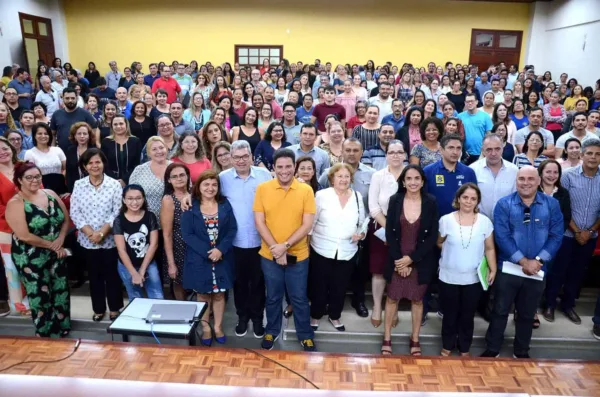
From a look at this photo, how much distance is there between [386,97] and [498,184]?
3061 mm

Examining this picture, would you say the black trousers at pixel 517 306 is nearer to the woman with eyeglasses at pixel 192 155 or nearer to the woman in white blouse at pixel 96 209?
the woman with eyeglasses at pixel 192 155

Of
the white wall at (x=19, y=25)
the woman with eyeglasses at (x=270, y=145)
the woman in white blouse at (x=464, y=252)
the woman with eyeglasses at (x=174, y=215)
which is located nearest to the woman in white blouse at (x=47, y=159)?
the woman with eyeglasses at (x=174, y=215)

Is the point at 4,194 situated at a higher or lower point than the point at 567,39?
lower

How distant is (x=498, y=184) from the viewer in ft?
11.6

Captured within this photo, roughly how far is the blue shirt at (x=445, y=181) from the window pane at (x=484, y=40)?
1182cm

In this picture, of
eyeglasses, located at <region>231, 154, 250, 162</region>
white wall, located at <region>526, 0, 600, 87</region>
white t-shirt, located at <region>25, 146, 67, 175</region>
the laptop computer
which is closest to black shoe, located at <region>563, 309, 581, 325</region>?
eyeglasses, located at <region>231, 154, 250, 162</region>

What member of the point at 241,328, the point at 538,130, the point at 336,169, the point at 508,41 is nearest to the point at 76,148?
the point at 241,328

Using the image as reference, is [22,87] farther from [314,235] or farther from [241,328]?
[314,235]

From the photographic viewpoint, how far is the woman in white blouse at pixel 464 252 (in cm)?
318

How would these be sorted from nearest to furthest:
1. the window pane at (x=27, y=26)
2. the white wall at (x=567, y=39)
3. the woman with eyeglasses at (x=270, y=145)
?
the woman with eyeglasses at (x=270, y=145) < the white wall at (x=567, y=39) < the window pane at (x=27, y=26)

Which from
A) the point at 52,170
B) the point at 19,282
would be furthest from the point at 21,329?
the point at 52,170

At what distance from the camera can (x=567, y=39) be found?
1214 centimetres

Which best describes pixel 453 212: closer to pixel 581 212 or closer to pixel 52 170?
pixel 581 212

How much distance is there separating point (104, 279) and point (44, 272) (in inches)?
17.9
